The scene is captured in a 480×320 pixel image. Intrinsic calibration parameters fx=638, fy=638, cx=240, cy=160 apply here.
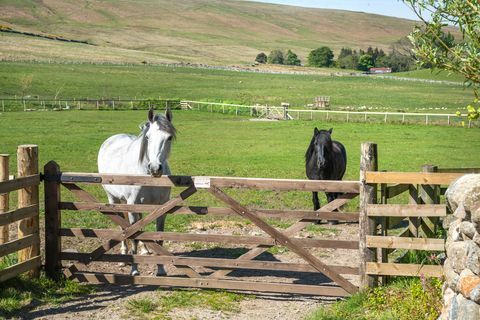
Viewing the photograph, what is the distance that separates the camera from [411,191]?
10125 mm

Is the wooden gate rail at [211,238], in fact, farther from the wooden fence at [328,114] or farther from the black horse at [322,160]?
the wooden fence at [328,114]

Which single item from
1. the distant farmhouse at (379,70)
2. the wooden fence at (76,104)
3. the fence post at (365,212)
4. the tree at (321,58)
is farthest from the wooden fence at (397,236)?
the tree at (321,58)

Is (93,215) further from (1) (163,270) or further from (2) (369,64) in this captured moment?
(2) (369,64)

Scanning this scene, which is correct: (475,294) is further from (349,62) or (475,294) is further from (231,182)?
(349,62)

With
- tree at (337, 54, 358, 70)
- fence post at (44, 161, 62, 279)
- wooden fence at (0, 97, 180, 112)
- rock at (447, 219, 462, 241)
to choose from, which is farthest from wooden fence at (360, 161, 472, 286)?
tree at (337, 54, 358, 70)

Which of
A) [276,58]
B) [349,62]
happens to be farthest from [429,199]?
[276,58]

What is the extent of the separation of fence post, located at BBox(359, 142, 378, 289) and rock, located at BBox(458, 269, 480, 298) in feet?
9.02

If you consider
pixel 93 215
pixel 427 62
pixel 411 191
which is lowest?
pixel 93 215

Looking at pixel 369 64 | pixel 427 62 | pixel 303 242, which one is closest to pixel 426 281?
pixel 303 242

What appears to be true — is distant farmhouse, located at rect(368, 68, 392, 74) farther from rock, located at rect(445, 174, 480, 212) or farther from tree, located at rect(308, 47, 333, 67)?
rock, located at rect(445, 174, 480, 212)

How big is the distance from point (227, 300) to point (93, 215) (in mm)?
7067

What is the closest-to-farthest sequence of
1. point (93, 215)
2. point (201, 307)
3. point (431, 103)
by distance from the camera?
point (201, 307) → point (93, 215) → point (431, 103)

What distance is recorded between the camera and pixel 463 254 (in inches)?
236

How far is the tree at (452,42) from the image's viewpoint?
6.66 metres
